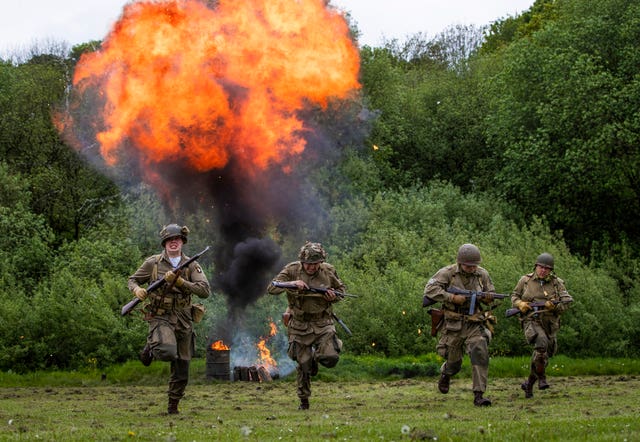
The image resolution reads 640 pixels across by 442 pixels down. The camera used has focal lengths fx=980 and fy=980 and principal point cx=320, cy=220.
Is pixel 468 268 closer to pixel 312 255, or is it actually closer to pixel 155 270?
pixel 312 255

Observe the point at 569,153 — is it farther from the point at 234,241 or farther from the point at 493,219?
the point at 234,241

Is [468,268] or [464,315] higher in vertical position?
[468,268]

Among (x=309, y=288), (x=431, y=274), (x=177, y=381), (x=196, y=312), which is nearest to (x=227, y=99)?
(x=309, y=288)

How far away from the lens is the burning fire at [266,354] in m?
22.2

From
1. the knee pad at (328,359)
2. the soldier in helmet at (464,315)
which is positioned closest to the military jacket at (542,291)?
the soldier in helmet at (464,315)

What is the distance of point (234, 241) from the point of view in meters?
22.5

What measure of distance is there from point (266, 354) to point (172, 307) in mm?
8988

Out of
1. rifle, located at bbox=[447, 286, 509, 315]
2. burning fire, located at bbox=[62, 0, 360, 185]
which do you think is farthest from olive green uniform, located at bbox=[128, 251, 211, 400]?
burning fire, located at bbox=[62, 0, 360, 185]

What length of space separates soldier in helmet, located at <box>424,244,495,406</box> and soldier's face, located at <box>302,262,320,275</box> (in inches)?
69.8

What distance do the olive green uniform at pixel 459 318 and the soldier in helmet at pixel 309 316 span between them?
1598mm

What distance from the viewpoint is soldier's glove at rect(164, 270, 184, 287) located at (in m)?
13.7

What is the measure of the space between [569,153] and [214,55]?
1854 cm

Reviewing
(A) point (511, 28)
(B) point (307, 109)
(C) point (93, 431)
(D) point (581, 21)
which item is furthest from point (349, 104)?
(A) point (511, 28)

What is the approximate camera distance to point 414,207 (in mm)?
37500
